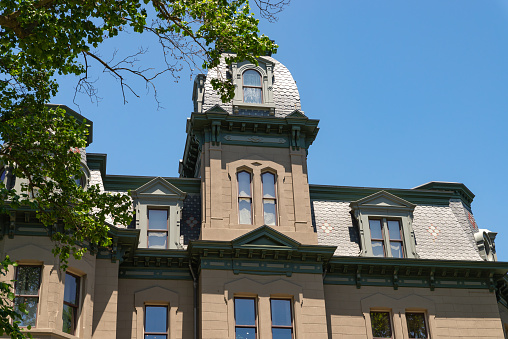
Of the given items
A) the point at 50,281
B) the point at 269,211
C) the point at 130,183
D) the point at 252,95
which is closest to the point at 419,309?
the point at 269,211

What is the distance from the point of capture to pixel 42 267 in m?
22.7

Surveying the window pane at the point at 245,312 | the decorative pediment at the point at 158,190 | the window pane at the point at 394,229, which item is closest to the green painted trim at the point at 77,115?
the decorative pediment at the point at 158,190

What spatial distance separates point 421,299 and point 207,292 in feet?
26.2

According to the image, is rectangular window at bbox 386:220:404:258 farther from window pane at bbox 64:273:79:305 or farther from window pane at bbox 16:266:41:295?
window pane at bbox 16:266:41:295

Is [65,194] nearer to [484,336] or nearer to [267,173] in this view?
[267,173]

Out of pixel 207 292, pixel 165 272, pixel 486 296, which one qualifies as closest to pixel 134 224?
pixel 165 272

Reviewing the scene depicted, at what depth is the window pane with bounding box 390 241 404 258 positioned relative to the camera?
2748 cm

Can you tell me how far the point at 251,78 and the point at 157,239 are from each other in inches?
302

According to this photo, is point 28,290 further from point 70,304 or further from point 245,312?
point 245,312

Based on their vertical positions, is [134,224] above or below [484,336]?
above

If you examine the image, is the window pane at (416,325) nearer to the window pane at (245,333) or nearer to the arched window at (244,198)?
the window pane at (245,333)

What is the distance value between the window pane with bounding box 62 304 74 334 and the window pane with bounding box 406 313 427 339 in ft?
39.0

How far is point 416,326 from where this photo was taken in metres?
26.6

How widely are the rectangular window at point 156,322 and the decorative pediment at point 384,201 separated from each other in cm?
841
